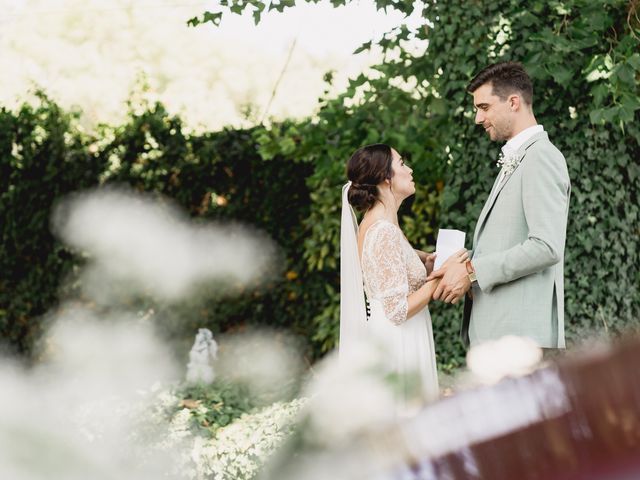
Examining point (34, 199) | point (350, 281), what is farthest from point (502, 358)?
point (34, 199)

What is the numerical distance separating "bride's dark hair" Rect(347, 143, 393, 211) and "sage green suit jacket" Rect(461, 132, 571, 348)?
0.60m

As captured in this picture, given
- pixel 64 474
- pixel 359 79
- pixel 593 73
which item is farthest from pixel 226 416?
pixel 64 474

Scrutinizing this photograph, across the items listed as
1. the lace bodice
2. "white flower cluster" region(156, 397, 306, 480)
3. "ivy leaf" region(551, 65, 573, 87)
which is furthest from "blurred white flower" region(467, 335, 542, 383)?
"ivy leaf" region(551, 65, 573, 87)

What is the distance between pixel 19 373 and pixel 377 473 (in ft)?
27.1

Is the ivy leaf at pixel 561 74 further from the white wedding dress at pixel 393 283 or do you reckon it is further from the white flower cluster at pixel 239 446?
the white flower cluster at pixel 239 446

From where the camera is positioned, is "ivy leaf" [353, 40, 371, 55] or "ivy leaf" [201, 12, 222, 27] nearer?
"ivy leaf" [201, 12, 222, 27]

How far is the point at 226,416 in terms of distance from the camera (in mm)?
5430

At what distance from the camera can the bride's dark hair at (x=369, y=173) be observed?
3.58 meters

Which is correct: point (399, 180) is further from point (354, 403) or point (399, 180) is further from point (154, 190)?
point (154, 190)

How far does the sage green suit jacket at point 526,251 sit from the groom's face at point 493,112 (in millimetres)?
121

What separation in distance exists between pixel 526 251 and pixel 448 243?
0.45m

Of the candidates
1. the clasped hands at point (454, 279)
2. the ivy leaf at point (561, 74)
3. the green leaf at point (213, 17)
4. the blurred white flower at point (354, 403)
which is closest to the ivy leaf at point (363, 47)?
the green leaf at point (213, 17)

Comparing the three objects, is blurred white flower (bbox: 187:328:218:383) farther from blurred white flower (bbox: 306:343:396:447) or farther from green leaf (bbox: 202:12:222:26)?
blurred white flower (bbox: 306:343:396:447)

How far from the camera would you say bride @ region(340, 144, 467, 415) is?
3402 millimetres
